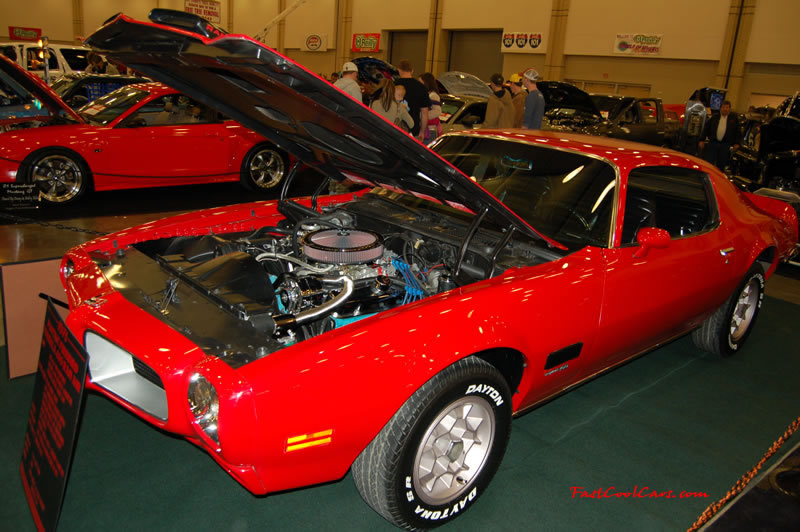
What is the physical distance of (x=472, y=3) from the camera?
20281 mm

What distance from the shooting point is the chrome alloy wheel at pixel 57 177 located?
6.35m

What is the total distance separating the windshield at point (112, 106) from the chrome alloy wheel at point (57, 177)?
0.63 meters

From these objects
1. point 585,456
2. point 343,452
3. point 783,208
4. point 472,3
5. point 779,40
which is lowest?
point 585,456

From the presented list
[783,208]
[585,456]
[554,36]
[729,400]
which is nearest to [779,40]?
[554,36]

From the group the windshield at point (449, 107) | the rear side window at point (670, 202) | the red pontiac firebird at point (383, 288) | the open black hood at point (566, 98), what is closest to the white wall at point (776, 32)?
the open black hood at point (566, 98)

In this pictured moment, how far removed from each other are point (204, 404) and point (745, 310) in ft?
12.4

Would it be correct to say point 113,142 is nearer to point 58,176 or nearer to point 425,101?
point 58,176

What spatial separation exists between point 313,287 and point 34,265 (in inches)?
64.4

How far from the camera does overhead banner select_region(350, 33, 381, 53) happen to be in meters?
23.6

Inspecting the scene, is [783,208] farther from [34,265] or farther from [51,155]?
[51,155]

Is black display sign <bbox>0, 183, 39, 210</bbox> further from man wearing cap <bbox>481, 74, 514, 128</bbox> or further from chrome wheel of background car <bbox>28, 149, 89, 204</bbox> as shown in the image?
man wearing cap <bbox>481, 74, 514, 128</bbox>

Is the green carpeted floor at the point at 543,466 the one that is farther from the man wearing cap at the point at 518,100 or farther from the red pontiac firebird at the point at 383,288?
the man wearing cap at the point at 518,100

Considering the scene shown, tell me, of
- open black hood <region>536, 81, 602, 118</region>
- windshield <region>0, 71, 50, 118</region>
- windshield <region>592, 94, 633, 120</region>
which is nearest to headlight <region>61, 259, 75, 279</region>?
windshield <region>0, 71, 50, 118</region>

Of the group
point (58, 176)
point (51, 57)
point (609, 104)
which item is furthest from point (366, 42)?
point (58, 176)
